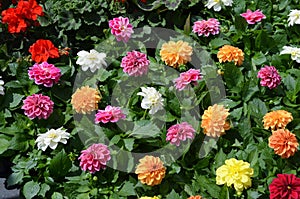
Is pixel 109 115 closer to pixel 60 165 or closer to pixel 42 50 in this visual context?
pixel 60 165

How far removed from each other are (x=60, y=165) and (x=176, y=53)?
2.94ft

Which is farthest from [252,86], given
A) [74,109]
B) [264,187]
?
[74,109]

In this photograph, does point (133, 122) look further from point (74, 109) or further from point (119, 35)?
point (119, 35)

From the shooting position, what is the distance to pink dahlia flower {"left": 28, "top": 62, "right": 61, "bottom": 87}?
296 cm

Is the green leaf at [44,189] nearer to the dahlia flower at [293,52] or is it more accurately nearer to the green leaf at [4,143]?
the green leaf at [4,143]

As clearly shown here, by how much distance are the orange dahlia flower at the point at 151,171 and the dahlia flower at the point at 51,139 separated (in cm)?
41

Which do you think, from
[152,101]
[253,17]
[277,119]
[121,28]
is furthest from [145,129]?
[253,17]

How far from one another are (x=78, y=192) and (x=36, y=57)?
85 centimetres

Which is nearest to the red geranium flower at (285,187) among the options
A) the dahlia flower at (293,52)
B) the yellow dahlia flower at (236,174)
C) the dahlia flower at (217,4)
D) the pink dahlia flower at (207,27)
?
the yellow dahlia flower at (236,174)

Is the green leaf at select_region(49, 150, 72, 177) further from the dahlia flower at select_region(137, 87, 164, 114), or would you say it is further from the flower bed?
the dahlia flower at select_region(137, 87, 164, 114)

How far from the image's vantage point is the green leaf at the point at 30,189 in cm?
261

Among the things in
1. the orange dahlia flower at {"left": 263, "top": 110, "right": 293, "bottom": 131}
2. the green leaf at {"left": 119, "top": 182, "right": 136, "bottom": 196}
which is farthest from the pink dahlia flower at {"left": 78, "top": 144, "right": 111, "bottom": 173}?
the orange dahlia flower at {"left": 263, "top": 110, "right": 293, "bottom": 131}

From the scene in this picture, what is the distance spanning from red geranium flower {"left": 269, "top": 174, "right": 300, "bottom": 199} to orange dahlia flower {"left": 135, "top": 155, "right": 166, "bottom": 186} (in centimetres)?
49

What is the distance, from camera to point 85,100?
9.38 feet
